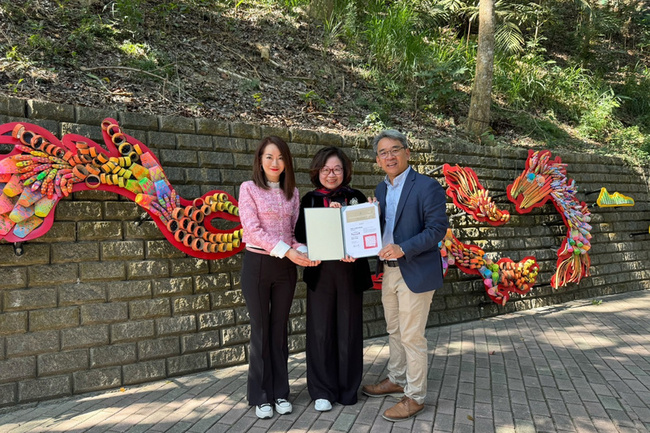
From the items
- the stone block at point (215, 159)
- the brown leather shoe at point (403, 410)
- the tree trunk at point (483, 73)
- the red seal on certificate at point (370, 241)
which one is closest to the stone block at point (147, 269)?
the stone block at point (215, 159)

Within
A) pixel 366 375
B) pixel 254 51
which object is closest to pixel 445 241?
pixel 366 375

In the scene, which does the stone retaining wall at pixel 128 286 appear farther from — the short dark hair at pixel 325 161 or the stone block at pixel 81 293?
the short dark hair at pixel 325 161

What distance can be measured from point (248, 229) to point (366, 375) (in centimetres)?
183

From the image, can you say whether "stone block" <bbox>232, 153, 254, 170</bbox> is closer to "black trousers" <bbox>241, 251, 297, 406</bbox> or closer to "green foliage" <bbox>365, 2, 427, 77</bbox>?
"black trousers" <bbox>241, 251, 297, 406</bbox>

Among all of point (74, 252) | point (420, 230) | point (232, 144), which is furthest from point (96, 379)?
point (420, 230)

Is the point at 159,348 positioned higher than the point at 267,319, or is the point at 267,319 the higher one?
the point at 267,319

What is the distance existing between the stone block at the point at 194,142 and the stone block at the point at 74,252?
48.7 inches

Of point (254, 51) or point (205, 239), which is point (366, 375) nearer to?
point (205, 239)

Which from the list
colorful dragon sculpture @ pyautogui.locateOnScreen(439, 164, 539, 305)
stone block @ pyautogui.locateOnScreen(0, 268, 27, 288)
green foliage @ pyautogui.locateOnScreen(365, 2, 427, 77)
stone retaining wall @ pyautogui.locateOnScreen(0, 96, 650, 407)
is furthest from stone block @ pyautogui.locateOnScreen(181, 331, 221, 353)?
green foliage @ pyautogui.locateOnScreen(365, 2, 427, 77)

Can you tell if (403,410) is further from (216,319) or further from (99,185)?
(99,185)

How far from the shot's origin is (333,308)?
11.1 feet

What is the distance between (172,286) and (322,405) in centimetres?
183

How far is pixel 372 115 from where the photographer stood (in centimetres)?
725

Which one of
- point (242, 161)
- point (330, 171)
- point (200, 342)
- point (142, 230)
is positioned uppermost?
point (242, 161)
